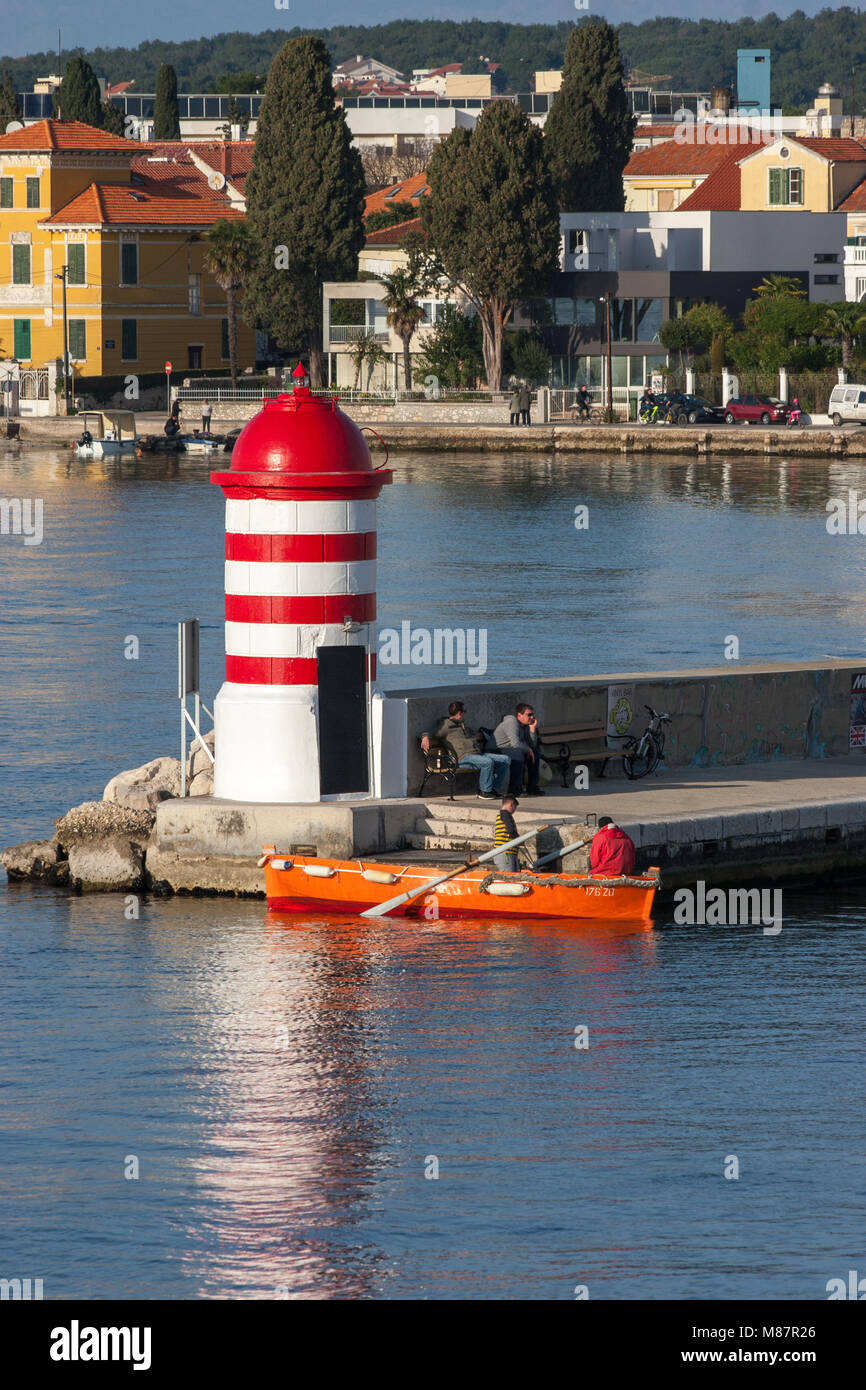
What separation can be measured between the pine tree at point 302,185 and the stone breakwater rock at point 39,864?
265ft

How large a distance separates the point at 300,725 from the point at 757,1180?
26.2 ft

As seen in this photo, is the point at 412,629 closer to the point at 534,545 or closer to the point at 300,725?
the point at 534,545

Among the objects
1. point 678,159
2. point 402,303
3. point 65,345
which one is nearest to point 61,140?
point 65,345

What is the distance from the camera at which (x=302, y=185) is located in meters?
103

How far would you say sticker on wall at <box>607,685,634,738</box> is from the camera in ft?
79.8

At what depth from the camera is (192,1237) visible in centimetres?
1460

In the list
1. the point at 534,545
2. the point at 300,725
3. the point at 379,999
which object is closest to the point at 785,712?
the point at 300,725

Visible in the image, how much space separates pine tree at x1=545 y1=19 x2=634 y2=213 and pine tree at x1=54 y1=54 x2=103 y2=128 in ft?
146

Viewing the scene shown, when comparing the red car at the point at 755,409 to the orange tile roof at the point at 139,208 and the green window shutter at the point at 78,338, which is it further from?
the green window shutter at the point at 78,338

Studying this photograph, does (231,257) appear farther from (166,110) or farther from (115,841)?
(115,841)

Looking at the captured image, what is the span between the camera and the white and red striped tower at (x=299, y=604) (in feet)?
72.0

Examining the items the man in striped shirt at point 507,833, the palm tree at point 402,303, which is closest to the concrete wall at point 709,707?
the man in striped shirt at point 507,833

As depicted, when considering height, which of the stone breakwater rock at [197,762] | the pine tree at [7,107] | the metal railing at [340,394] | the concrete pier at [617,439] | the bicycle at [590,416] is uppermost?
the pine tree at [7,107]

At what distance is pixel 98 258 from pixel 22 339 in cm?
712
